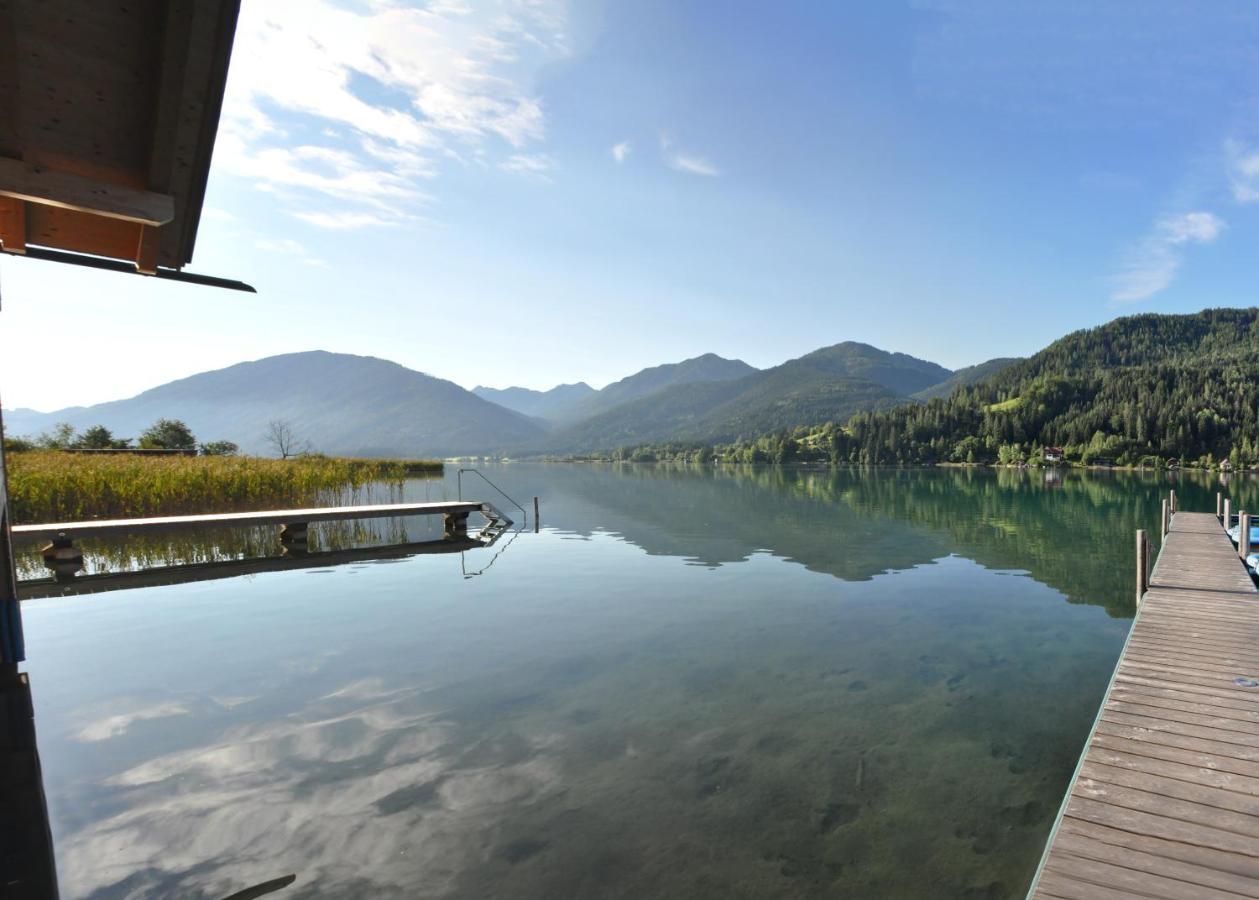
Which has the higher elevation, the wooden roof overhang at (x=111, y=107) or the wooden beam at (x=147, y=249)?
the wooden roof overhang at (x=111, y=107)

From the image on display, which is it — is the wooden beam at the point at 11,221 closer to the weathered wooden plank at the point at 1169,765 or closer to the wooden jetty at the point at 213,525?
the weathered wooden plank at the point at 1169,765

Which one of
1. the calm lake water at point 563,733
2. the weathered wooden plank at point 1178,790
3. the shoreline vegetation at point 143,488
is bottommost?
the calm lake water at point 563,733

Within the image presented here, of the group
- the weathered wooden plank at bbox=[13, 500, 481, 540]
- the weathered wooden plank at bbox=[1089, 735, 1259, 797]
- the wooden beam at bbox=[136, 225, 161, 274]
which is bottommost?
the weathered wooden plank at bbox=[1089, 735, 1259, 797]

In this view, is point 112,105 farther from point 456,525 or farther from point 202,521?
point 456,525

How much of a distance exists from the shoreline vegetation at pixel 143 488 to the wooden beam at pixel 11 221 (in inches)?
977

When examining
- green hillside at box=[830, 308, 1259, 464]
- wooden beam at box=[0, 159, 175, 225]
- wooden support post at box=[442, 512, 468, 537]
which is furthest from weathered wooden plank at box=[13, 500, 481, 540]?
green hillside at box=[830, 308, 1259, 464]

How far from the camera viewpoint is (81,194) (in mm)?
6438

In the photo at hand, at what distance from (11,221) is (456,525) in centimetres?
2570

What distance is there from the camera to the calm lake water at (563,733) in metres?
6.32

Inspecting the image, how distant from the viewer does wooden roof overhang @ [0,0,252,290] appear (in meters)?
5.10

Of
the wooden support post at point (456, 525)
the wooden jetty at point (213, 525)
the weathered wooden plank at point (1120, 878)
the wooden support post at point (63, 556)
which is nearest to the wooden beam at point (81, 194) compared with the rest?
the weathered wooden plank at point (1120, 878)

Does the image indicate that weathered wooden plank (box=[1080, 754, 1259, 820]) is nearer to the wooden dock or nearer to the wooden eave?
the wooden dock

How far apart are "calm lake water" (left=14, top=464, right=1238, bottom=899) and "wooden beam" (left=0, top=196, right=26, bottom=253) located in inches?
274

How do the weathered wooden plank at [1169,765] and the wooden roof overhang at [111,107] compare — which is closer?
the wooden roof overhang at [111,107]
